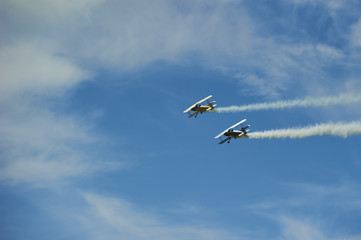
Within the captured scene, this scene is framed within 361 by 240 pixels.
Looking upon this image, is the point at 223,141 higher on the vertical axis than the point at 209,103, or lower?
lower

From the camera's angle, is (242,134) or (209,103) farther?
(209,103)

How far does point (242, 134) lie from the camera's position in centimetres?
11138

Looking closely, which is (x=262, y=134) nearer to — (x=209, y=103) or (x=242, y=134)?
(x=242, y=134)

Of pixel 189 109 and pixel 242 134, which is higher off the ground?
pixel 189 109

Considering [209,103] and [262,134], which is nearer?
[262,134]

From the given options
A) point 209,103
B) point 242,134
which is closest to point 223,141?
point 242,134

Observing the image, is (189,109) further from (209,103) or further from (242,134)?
(242,134)

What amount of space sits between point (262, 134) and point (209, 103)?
20.4m

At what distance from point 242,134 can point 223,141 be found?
536cm

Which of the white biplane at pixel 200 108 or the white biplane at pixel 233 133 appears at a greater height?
the white biplane at pixel 200 108

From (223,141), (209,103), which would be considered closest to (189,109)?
(209,103)

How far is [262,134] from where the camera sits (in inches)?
4289

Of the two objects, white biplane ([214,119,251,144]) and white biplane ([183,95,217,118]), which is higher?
white biplane ([183,95,217,118])

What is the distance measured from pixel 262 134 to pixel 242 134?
5.36 metres
